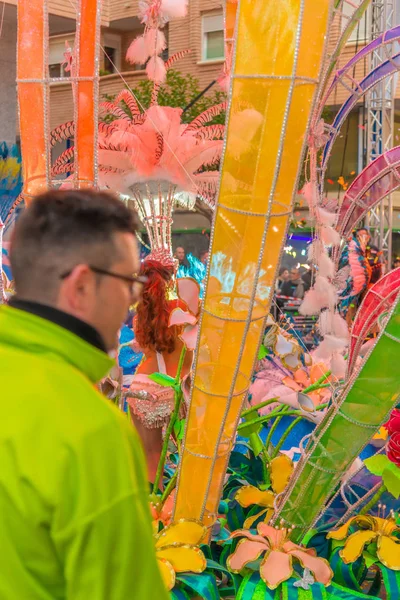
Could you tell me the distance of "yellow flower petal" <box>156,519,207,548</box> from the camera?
2637 mm

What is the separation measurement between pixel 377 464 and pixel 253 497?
52 centimetres

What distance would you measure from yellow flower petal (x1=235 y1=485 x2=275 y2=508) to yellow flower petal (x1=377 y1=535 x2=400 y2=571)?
1.53 feet

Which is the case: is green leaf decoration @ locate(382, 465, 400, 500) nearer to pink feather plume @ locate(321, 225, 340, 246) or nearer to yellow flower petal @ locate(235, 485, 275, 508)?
yellow flower petal @ locate(235, 485, 275, 508)

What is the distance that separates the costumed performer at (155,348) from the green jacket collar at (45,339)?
118 inches

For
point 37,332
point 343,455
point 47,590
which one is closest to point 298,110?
point 343,455

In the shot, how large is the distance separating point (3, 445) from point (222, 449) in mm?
1660

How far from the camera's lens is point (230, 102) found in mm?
2283

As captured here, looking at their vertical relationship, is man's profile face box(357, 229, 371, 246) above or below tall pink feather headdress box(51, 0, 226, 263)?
below

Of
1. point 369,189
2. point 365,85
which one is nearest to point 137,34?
point 365,85

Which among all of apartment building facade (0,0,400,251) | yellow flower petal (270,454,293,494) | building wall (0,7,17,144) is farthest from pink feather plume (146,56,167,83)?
apartment building facade (0,0,400,251)

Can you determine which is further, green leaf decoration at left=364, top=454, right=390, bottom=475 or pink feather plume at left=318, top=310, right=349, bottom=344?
pink feather plume at left=318, top=310, right=349, bottom=344

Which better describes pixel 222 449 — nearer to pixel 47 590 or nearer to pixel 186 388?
pixel 186 388

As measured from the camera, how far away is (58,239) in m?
1.17

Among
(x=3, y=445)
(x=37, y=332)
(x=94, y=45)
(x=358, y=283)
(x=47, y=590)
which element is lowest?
(x=358, y=283)
